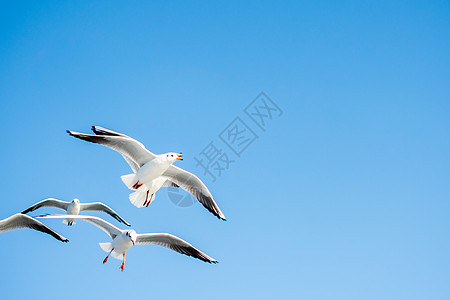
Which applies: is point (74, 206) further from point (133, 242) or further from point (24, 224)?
point (133, 242)

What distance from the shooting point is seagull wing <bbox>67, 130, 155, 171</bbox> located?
31.4 ft

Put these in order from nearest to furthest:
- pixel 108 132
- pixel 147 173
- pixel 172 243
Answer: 1. pixel 108 132
2. pixel 147 173
3. pixel 172 243

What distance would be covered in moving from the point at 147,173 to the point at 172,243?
1.67 meters

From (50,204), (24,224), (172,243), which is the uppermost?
(172,243)

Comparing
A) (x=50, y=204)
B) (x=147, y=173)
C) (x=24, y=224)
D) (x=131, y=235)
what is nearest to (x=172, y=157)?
(x=147, y=173)

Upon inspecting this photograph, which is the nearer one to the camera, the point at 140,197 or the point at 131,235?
the point at 131,235

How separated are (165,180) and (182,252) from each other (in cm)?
172

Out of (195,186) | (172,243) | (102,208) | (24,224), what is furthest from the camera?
(102,208)

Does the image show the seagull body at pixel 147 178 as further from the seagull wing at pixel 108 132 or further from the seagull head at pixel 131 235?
the seagull head at pixel 131 235

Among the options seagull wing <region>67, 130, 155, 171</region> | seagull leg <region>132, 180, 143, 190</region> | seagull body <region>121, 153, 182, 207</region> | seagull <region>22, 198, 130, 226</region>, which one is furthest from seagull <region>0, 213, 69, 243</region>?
seagull wing <region>67, 130, 155, 171</region>

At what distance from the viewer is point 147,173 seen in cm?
1016

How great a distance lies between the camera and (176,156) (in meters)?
10.3

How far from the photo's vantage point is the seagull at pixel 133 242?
1008cm

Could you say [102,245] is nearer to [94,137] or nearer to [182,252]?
[182,252]
